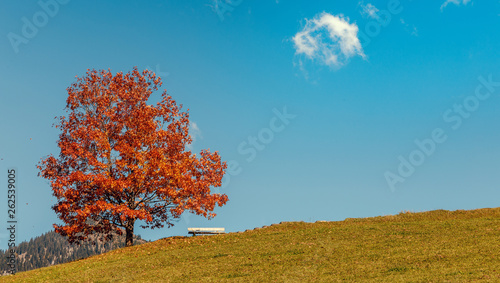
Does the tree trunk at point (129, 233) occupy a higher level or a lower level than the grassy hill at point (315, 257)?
higher

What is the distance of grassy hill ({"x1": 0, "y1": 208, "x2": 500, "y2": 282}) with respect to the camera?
57.2 ft

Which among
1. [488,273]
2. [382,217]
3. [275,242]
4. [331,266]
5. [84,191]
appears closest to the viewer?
[488,273]

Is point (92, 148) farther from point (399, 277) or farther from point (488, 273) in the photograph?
point (488, 273)

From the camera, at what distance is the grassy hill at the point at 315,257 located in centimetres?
1744

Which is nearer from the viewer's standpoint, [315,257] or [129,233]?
[315,257]

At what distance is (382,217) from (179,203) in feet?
56.3

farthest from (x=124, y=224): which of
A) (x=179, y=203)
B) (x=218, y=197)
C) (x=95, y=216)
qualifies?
(x=218, y=197)

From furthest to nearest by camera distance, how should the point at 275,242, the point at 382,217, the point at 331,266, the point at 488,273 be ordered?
the point at 382,217, the point at 275,242, the point at 331,266, the point at 488,273

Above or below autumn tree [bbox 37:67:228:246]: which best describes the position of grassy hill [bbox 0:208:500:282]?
below

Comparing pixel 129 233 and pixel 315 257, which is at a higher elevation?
pixel 129 233

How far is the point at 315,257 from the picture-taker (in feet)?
68.9

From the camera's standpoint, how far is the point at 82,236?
31.2 meters

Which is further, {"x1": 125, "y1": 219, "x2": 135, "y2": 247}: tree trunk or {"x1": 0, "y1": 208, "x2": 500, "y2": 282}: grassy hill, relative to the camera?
{"x1": 125, "y1": 219, "x2": 135, "y2": 247}: tree trunk

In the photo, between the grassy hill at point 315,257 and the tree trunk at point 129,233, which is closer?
the grassy hill at point 315,257
